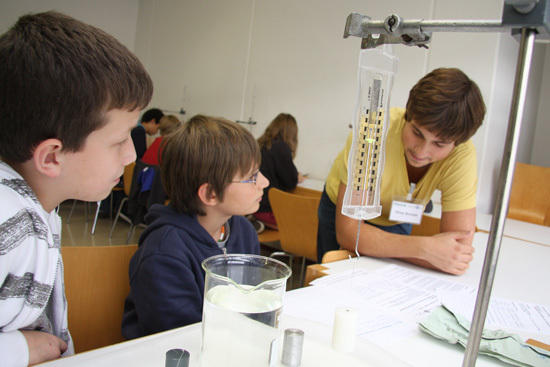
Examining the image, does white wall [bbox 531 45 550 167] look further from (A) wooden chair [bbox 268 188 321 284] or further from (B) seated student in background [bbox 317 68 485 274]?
(B) seated student in background [bbox 317 68 485 274]

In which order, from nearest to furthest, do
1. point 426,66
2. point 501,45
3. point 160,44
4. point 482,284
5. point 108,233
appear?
1. point 482,284
2. point 501,45
3. point 426,66
4. point 108,233
5. point 160,44

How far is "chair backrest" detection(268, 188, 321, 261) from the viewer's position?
8.30ft

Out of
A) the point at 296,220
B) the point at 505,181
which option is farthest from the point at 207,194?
the point at 296,220

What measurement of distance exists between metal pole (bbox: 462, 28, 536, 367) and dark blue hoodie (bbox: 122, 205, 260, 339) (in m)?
0.77

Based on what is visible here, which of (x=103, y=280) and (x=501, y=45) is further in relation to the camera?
(x=501, y=45)

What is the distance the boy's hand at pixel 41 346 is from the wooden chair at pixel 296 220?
5.85ft

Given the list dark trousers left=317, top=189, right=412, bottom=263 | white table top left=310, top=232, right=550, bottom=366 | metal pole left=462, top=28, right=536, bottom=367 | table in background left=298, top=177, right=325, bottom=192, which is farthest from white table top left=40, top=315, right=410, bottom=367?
table in background left=298, top=177, right=325, bottom=192

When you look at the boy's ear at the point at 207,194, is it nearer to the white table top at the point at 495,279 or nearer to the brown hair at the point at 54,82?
the white table top at the point at 495,279

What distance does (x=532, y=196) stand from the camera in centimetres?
376

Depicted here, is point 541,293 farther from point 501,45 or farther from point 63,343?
point 501,45

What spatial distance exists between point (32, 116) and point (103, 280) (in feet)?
1.93

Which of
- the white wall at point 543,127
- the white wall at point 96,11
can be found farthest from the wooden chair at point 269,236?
the white wall at point 96,11

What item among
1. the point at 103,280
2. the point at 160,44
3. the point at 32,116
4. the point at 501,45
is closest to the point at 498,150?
the point at 501,45

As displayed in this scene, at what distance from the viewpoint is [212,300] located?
22.7 inches
